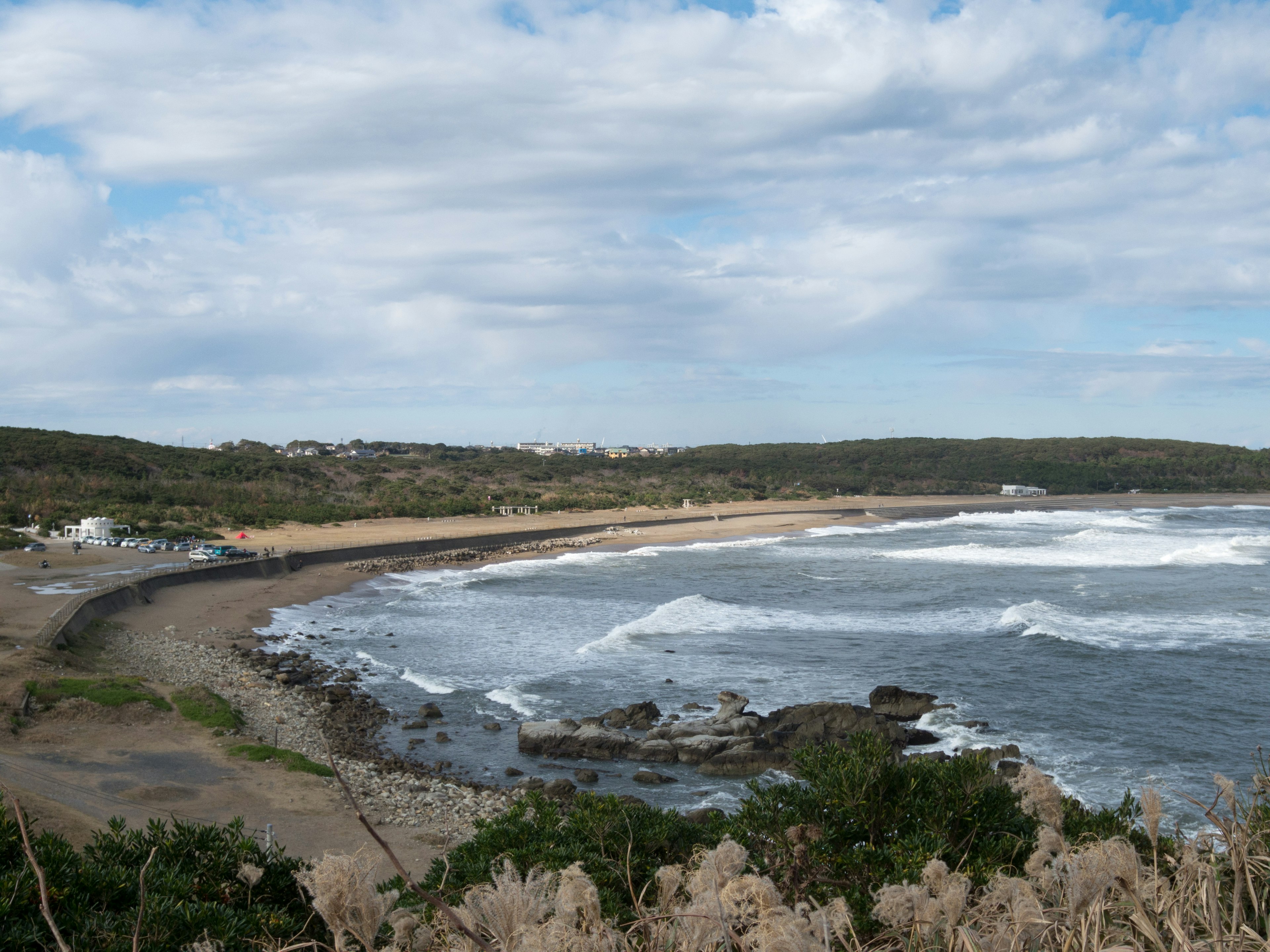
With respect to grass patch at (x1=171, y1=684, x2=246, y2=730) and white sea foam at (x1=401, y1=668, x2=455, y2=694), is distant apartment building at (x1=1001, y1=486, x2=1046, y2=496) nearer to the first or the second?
white sea foam at (x1=401, y1=668, x2=455, y2=694)

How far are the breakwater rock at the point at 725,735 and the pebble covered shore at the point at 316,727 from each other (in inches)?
95.5

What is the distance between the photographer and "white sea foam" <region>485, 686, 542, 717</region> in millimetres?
19828

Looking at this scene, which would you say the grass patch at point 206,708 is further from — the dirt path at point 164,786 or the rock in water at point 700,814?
the rock in water at point 700,814

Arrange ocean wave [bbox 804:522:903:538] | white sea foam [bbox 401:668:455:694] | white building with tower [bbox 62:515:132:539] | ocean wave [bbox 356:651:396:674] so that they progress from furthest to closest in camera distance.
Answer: ocean wave [bbox 804:522:903:538]
white building with tower [bbox 62:515:132:539]
ocean wave [bbox 356:651:396:674]
white sea foam [bbox 401:668:455:694]

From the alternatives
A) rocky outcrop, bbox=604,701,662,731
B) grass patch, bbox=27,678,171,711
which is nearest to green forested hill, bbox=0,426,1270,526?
grass patch, bbox=27,678,171,711

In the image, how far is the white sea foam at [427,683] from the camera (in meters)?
21.4

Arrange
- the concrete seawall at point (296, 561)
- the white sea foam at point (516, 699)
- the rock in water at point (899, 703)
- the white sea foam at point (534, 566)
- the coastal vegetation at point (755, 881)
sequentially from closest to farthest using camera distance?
the coastal vegetation at point (755, 881) → the rock in water at point (899, 703) → the white sea foam at point (516, 699) → the concrete seawall at point (296, 561) → the white sea foam at point (534, 566)

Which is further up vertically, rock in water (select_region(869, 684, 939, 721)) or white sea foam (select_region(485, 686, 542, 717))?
rock in water (select_region(869, 684, 939, 721))

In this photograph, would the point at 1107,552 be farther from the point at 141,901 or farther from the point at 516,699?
the point at 141,901

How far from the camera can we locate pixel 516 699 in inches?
817

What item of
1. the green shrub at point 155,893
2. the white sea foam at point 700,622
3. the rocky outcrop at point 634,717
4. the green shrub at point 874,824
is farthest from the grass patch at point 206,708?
the green shrub at point 874,824

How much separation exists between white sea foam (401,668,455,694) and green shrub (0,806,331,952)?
16519 millimetres

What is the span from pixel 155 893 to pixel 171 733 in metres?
13.9

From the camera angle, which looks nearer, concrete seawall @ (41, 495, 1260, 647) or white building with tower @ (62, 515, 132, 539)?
concrete seawall @ (41, 495, 1260, 647)
